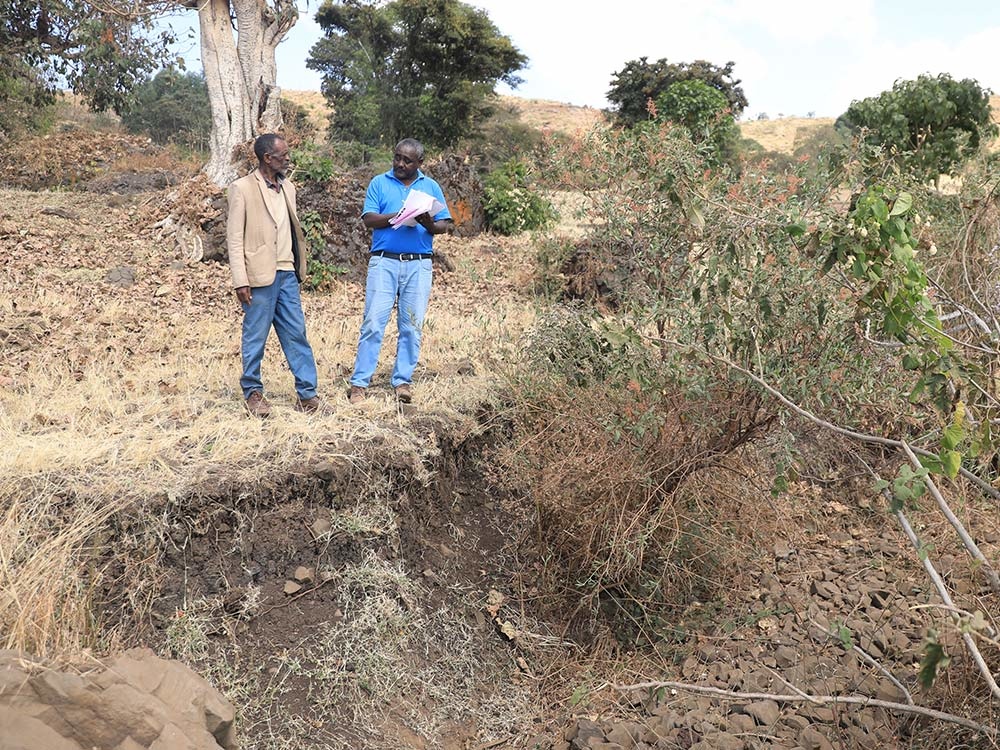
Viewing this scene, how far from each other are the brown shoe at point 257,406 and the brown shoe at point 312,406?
0.20m

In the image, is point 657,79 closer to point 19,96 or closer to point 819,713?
point 19,96

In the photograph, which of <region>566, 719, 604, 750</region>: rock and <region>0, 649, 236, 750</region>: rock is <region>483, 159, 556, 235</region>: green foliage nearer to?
<region>566, 719, 604, 750</region>: rock

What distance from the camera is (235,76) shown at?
11195 mm

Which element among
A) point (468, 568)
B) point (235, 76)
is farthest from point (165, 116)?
point (468, 568)

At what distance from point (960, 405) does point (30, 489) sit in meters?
3.95

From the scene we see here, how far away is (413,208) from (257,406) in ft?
5.04

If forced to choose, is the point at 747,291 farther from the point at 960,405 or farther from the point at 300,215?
the point at 300,215

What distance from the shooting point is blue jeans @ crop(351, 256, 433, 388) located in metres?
5.45

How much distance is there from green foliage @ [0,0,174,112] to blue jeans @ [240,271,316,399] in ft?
25.3

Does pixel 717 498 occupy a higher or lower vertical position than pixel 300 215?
lower

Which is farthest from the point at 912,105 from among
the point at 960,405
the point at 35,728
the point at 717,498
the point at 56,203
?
the point at 35,728

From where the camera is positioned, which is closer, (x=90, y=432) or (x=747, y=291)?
(x=747, y=291)

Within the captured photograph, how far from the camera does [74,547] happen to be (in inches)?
153

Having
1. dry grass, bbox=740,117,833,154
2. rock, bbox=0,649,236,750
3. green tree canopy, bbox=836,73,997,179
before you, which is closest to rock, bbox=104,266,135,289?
rock, bbox=0,649,236,750
